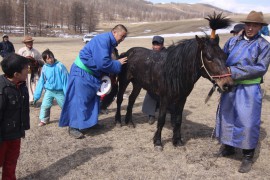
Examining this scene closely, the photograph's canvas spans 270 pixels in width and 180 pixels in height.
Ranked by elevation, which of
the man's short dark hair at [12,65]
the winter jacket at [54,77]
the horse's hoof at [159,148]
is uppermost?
the man's short dark hair at [12,65]

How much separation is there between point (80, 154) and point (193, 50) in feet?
7.24

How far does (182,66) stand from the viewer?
13.7ft

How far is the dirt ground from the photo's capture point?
380cm

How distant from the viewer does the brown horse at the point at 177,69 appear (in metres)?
3.70

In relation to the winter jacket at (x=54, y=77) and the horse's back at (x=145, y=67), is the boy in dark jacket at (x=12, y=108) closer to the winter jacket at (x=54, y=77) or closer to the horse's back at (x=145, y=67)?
the horse's back at (x=145, y=67)

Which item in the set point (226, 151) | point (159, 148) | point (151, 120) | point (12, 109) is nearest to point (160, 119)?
point (159, 148)

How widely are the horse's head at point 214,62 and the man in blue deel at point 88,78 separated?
4.92 feet

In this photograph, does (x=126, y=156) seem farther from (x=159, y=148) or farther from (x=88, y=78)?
(x=88, y=78)

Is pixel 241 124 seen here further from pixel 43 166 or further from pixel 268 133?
pixel 43 166

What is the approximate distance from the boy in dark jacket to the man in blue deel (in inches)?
66.6

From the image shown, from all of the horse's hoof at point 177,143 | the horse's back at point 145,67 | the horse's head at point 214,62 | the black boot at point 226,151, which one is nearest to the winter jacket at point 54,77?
the horse's back at point 145,67

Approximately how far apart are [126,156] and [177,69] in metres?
1.47

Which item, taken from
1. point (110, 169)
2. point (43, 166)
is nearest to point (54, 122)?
point (43, 166)

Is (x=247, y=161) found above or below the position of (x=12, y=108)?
below
